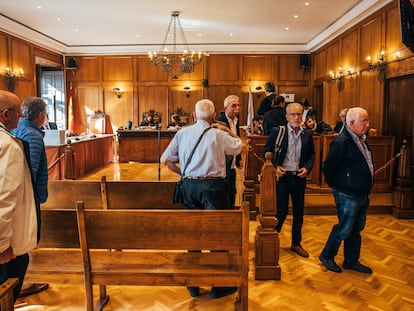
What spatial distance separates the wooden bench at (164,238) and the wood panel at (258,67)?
10683 millimetres

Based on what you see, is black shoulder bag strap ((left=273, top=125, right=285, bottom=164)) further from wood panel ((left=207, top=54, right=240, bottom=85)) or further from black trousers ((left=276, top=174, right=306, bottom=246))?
wood panel ((left=207, top=54, right=240, bottom=85))

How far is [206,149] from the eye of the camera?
8.79 ft

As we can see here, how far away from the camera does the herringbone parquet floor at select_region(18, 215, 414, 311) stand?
2.74 meters

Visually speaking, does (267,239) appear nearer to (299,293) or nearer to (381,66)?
(299,293)

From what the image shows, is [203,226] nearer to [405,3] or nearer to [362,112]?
Answer: [362,112]

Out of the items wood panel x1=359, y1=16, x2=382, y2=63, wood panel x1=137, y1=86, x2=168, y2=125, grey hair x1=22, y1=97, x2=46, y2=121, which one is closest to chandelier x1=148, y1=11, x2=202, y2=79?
wood panel x1=137, y1=86, x2=168, y2=125

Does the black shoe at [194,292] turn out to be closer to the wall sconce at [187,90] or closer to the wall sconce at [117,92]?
the wall sconce at [187,90]

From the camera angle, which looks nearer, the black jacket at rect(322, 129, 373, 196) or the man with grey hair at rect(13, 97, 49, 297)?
the man with grey hair at rect(13, 97, 49, 297)

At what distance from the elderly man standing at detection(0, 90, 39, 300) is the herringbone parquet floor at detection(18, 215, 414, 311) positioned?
3.46 ft

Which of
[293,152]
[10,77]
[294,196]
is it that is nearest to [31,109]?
[293,152]

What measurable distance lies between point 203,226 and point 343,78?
8.07 meters

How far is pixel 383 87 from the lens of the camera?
7.06 meters

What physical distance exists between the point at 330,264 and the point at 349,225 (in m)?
0.45

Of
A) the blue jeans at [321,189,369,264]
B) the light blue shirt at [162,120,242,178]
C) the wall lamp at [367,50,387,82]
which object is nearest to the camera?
the light blue shirt at [162,120,242,178]
